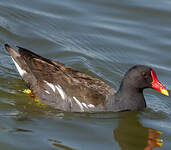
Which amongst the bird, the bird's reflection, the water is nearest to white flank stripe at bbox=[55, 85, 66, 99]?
the bird

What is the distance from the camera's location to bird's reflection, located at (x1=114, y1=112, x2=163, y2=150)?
7.77 meters

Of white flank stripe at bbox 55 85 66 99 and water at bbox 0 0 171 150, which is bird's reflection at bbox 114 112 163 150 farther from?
white flank stripe at bbox 55 85 66 99

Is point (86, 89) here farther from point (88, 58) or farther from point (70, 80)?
point (88, 58)

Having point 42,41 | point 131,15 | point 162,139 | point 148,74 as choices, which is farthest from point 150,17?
point 162,139

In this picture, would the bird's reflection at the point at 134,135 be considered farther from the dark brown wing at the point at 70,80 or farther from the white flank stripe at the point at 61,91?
the white flank stripe at the point at 61,91

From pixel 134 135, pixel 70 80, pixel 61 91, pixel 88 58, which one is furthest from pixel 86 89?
pixel 88 58

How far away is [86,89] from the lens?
8.60m

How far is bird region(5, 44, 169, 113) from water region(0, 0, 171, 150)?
0.19 m

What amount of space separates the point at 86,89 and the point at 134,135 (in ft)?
4.01

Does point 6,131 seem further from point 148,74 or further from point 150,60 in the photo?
point 150,60

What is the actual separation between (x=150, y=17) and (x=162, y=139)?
5.75m

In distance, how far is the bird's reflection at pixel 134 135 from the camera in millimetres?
7768

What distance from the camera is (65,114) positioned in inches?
336

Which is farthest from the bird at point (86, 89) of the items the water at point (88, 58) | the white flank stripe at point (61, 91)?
the water at point (88, 58)
